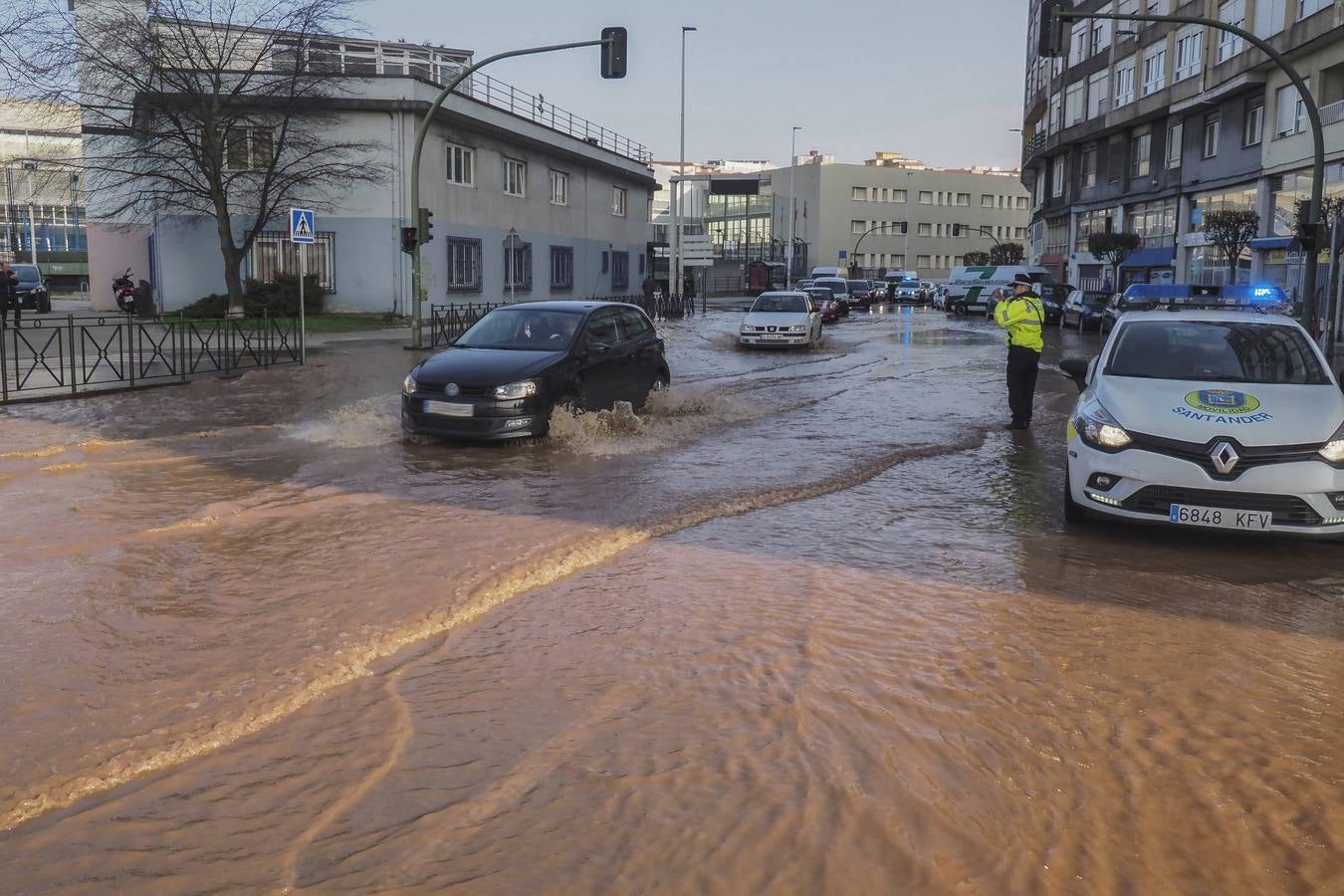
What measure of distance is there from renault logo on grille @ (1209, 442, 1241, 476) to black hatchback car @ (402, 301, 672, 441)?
6.37 meters

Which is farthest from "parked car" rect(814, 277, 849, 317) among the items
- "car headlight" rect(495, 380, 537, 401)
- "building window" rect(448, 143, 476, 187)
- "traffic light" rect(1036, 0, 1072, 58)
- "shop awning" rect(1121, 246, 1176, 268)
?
"car headlight" rect(495, 380, 537, 401)

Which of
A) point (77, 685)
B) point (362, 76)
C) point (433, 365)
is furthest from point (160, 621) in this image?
point (362, 76)

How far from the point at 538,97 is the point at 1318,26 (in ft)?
79.1

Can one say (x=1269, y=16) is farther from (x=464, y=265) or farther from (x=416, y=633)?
(x=416, y=633)

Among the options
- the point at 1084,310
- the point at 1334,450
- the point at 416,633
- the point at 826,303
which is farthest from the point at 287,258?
the point at 1334,450

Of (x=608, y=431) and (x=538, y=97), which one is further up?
(x=538, y=97)

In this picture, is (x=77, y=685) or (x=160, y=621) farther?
(x=160, y=621)

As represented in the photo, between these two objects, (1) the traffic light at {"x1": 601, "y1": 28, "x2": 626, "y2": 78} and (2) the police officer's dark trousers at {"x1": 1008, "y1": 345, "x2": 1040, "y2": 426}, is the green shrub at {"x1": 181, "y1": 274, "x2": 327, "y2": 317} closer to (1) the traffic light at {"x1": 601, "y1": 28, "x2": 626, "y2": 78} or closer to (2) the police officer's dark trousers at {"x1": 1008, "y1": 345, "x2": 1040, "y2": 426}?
(1) the traffic light at {"x1": 601, "y1": 28, "x2": 626, "y2": 78}

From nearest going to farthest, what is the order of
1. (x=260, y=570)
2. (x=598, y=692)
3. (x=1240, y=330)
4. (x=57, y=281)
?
(x=598, y=692) → (x=260, y=570) → (x=1240, y=330) → (x=57, y=281)

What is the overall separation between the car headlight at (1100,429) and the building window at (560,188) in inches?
1479

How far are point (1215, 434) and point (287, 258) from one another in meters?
30.5

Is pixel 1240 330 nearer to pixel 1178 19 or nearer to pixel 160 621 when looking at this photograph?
pixel 160 621

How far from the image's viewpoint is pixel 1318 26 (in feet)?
99.9

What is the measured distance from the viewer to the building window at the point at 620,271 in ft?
169
